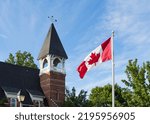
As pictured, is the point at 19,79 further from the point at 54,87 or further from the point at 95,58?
the point at 95,58

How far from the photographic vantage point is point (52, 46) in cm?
5706

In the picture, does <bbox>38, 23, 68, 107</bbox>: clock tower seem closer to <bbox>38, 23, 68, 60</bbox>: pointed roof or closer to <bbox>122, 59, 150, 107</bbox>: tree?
<bbox>38, 23, 68, 60</bbox>: pointed roof

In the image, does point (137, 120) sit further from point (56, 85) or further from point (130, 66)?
point (56, 85)

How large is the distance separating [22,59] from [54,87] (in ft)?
43.9

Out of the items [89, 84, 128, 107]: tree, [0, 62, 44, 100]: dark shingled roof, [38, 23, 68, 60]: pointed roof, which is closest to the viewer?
[89, 84, 128, 107]: tree

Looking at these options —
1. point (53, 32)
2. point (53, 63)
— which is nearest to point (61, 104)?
point (53, 63)

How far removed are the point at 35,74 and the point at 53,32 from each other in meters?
7.36

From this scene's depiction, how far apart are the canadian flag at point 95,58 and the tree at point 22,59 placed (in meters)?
49.5

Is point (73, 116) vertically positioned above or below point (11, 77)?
below

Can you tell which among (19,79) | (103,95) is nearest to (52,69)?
(19,79)

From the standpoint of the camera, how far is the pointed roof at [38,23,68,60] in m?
56.9

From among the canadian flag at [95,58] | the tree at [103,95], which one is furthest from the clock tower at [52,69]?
the canadian flag at [95,58]

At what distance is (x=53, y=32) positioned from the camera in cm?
5875

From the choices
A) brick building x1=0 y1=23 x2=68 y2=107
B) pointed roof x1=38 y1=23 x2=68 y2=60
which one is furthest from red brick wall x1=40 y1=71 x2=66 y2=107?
pointed roof x1=38 y1=23 x2=68 y2=60
